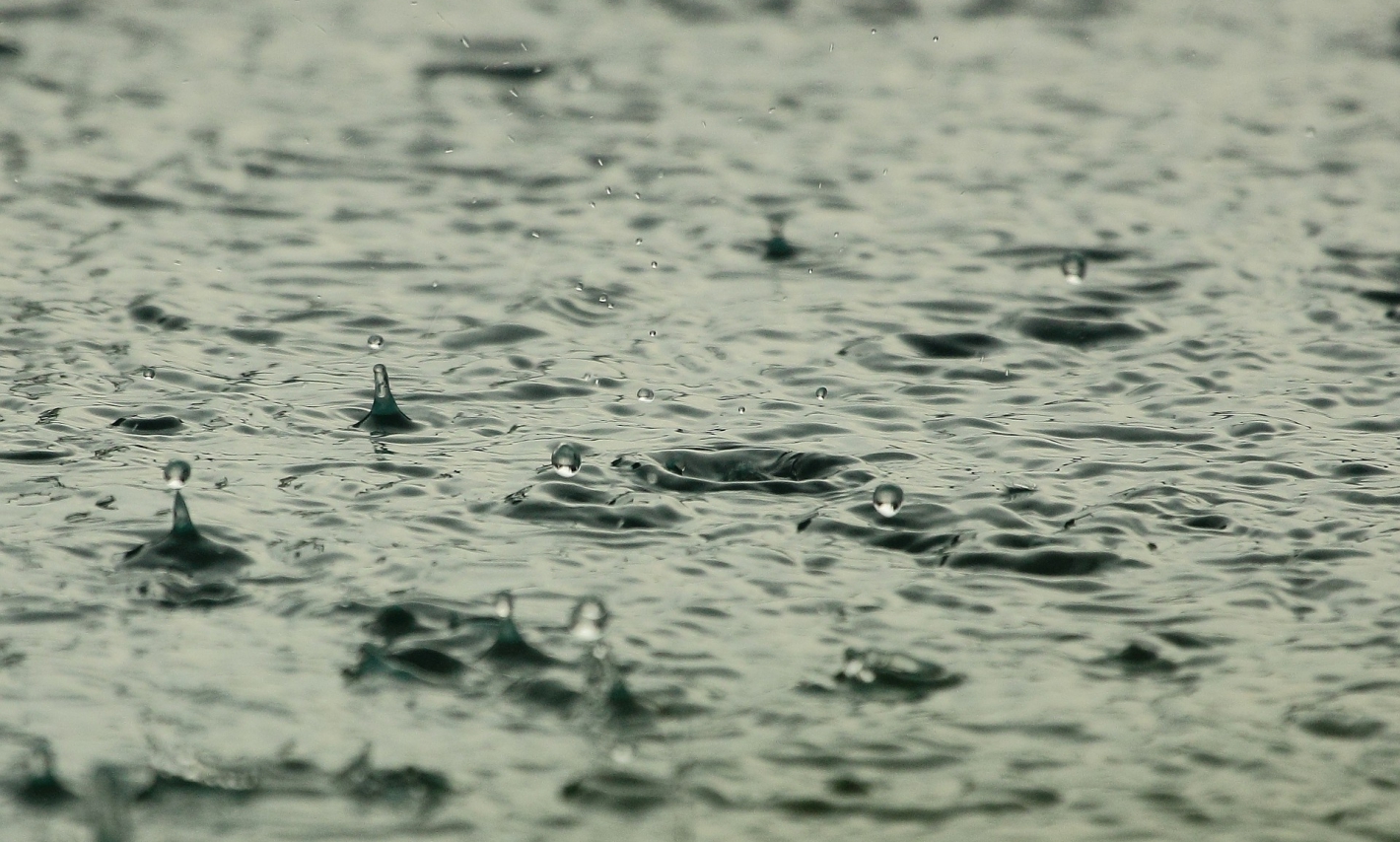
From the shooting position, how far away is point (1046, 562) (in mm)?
5402

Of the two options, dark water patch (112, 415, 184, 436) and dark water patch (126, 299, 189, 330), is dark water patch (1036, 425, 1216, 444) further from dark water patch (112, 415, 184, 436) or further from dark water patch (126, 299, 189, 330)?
dark water patch (126, 299, 189, 330)

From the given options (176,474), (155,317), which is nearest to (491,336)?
(155,317)

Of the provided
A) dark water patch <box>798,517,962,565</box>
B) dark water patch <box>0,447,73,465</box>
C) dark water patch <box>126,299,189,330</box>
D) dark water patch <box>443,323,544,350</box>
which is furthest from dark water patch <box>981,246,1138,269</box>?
dark water patch <box>0,447,73,465</box>

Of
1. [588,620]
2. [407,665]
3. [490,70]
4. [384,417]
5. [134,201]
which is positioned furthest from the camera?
[490,70]

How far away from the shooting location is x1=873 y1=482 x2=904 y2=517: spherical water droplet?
18.6 ft

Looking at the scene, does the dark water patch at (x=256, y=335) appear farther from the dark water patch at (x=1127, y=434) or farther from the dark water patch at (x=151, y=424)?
the dark water patch at (x=1127, y=434)

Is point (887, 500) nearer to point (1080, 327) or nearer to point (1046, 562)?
point (1046, 562)

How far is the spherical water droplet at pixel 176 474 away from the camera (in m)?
5.64

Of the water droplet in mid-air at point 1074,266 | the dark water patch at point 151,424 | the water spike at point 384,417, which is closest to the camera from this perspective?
the dark water patch at point 151,424

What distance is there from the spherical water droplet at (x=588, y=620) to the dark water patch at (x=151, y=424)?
1959mm

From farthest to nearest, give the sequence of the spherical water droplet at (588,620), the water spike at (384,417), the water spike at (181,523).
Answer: the water spike at (384,417) → the water spike at (181,523) → the spherical water droplet at (588,620)

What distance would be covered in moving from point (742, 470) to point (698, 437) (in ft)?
0.99

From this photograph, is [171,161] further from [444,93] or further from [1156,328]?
[1156,328]

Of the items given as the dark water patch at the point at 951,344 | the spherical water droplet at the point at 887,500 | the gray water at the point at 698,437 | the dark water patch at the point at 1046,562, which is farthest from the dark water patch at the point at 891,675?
the dark water patch at the point at 951,344
